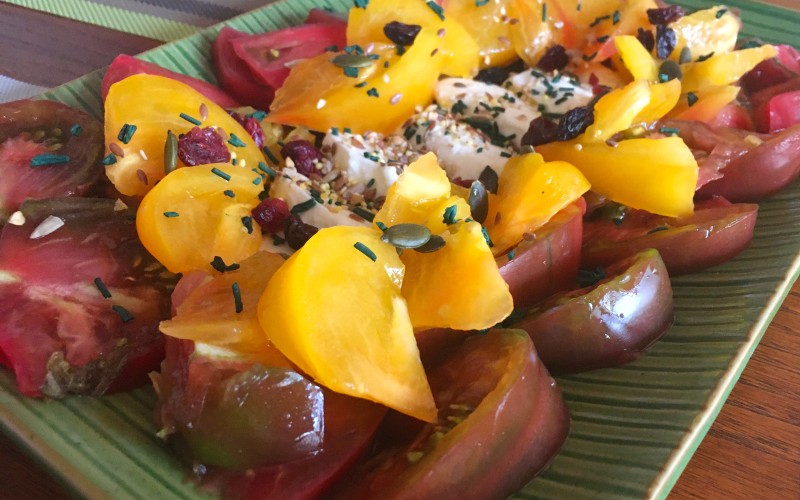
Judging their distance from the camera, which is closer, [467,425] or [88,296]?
[467,425]

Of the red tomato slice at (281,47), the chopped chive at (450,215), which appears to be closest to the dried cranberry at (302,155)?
the red tomato slice at (281,47)

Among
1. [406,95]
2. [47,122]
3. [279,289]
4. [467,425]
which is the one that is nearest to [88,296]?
[279,289]

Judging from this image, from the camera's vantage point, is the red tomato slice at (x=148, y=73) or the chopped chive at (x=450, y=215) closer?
the chopped chive at (x=450, y=215)

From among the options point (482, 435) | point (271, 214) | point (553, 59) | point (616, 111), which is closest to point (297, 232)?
point (271, 214)

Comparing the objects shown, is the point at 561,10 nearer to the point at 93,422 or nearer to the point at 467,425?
the point at 467,425

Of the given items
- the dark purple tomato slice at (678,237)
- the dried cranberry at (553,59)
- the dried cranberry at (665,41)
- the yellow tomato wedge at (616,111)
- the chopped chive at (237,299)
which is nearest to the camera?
the chopped chive at (237,299)

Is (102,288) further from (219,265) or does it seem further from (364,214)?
(364,214)

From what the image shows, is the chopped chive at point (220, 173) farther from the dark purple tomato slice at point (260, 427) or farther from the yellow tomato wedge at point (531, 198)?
the yellow tomato wedge at point (531, 198)
